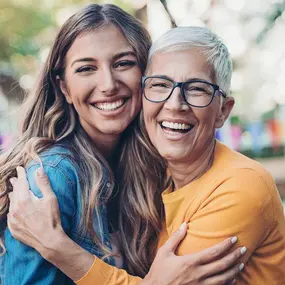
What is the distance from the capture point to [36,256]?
261 cm

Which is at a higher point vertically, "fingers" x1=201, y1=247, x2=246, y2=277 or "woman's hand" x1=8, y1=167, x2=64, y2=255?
"woman's hand" x1=8, y1=167, x2=64, y2=255

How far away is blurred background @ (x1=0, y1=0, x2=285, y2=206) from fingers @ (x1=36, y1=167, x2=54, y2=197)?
18.1 ft

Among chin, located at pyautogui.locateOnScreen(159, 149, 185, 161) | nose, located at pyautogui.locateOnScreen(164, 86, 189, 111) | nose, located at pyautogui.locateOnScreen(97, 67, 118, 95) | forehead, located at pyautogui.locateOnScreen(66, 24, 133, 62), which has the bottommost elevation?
chin, located at pyautogui.locateOnScreen(159, 149, 185, 161)

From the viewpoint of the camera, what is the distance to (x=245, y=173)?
8.12 feet

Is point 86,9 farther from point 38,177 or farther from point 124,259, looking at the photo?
point 124,259

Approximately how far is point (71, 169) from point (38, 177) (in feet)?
0.66

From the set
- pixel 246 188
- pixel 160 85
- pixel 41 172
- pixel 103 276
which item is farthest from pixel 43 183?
pixel 246 188

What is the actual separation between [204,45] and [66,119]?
947 millimetres

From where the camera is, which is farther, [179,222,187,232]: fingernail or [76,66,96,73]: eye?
[76,66,96,73]: eye

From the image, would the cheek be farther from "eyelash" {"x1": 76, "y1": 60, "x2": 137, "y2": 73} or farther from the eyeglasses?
"eyelash" {"x1": 76, "y1": 60, "x2": 137, "y2": 73}

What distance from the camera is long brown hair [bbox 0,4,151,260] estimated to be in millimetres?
2844

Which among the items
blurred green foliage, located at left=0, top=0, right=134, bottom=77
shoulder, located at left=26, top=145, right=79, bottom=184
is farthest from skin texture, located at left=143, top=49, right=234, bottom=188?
blurred green foliage, located at left=0, top=0, right=134, bottom=77

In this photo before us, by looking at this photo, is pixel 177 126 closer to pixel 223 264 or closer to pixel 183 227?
pixel 183 227

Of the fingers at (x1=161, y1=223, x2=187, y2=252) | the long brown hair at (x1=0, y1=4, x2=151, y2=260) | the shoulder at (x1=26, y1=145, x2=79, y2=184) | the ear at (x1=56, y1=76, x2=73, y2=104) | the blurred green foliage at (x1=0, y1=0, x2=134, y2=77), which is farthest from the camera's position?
the blurred green foliage at (x1=0, y1=0, x2=134, y2=77)
